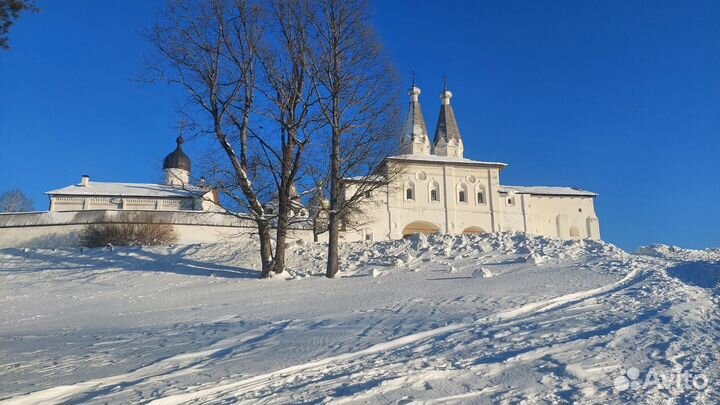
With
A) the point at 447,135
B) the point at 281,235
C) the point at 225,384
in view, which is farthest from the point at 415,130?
the point at 225,384

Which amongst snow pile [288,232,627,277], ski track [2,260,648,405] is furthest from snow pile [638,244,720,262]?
→ ski track [2,260,648,405]

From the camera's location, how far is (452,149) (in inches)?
1681

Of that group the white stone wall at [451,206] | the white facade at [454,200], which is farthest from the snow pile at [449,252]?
the white stone wall at [451,206]

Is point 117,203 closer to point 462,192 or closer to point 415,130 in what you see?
point 415,130

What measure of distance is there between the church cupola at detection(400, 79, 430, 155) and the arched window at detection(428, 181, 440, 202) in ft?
10.8

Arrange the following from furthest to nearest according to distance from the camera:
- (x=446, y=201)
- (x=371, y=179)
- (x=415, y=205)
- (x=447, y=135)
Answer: (x=447, y=135) → (x=446, y=201) → (x=415, y=205) → (x=371, y=179)

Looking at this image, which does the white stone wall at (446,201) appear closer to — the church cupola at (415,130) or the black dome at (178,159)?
the church cupola at (415,130)

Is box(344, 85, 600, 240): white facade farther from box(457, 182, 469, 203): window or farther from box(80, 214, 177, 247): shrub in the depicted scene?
box(80, 214, 177, 247): shrub

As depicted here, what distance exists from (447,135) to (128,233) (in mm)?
26682

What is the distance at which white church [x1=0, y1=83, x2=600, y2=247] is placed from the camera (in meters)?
24.7

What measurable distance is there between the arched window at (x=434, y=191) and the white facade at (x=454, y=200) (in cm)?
7

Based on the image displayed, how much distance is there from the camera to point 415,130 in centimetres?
4166

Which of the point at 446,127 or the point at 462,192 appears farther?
the point at 446,127

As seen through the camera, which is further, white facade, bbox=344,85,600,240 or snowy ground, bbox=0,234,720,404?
white facade, bbox=344,85,600,240
